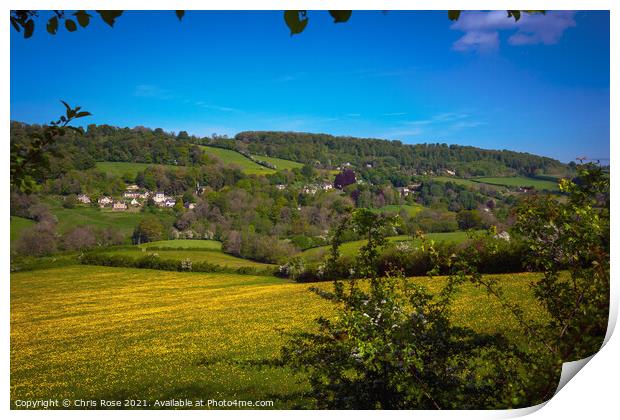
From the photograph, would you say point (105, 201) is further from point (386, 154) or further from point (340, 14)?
point (340, 14)

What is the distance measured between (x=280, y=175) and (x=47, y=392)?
3.76 m

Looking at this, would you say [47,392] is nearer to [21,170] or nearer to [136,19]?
[21,170]

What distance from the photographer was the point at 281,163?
6.66 m

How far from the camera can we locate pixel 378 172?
6.55 meters

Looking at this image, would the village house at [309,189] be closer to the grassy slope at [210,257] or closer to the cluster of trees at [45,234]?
the grassy slope at [210,257]

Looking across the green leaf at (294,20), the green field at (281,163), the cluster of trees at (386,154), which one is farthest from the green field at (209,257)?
the green leaf at (294,20)

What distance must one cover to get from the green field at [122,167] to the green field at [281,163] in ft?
4.07

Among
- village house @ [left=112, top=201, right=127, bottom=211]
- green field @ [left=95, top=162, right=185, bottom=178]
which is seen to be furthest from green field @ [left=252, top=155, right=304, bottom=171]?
village house @ [left=112, top=201, right=127, bottom=211]

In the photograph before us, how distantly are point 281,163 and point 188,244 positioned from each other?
1.69 m

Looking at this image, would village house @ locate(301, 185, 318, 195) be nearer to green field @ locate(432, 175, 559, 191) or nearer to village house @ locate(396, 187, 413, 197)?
village house @ locate(396, 187, 413, 197)

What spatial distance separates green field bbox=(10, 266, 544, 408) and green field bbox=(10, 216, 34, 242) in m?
0.54
